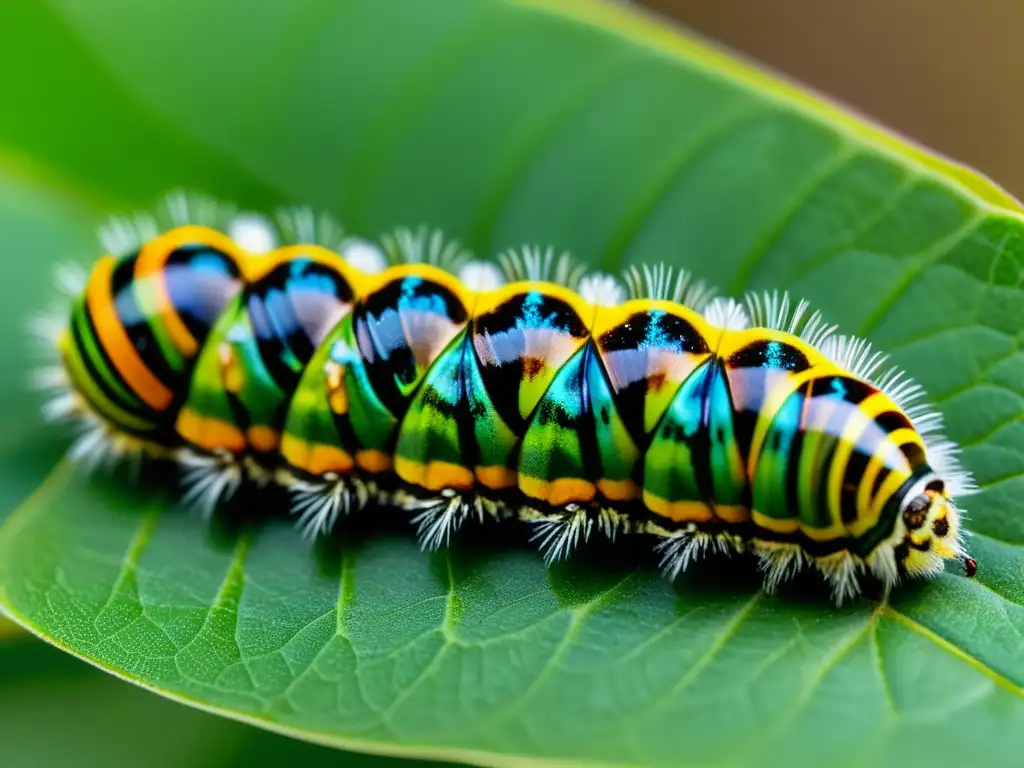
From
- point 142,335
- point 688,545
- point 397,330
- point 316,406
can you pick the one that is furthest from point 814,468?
point 142,335

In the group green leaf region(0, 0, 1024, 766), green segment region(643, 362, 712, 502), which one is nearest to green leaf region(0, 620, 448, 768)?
green leaf region(0, 0, 1024, 766)

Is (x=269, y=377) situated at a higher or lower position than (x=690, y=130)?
lower

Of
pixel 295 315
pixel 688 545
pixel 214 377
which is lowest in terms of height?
pixel 688 545

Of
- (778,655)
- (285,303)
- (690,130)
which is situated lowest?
(778,655)

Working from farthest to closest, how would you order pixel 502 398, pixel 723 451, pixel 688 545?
1. pixel 502 398
2. pixel 688 545
3. pixel 723 451

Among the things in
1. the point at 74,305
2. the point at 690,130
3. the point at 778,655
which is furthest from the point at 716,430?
the point at 74,305

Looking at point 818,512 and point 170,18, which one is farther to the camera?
point 170,18

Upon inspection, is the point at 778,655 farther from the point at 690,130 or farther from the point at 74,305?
the point at 74,305

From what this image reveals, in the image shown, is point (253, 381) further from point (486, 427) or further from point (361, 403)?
point (486, 427)
